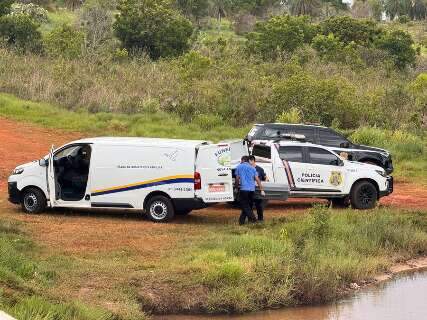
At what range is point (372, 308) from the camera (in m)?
14.2

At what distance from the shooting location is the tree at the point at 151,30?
165 feet

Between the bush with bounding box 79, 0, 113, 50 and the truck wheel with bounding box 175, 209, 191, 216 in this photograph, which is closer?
the truck wheel with bounding box 175, 209, 191, 216

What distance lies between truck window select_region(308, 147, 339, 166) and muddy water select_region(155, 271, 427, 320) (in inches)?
227

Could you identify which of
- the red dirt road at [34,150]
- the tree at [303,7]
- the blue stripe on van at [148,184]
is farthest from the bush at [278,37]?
the tree at [303,7]

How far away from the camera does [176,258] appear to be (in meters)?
15.3

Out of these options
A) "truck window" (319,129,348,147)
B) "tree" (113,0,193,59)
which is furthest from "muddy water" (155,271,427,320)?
"tree" (113,0,193,59)

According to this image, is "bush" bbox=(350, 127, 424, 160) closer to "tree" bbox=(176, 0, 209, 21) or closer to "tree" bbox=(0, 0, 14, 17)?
"tree" bbox=(0, 0, 14, 17)

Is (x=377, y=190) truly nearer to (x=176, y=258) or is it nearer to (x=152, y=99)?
(x=176, y=258)

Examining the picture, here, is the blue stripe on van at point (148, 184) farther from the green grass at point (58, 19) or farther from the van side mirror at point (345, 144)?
the green grass at point (58, 19)

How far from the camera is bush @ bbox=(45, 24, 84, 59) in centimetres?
4381

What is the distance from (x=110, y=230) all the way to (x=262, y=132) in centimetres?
783

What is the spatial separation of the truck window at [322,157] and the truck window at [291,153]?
0.29 metres

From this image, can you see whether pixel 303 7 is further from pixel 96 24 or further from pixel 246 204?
pixel 246 204

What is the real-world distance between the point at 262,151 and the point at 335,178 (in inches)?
79.8
